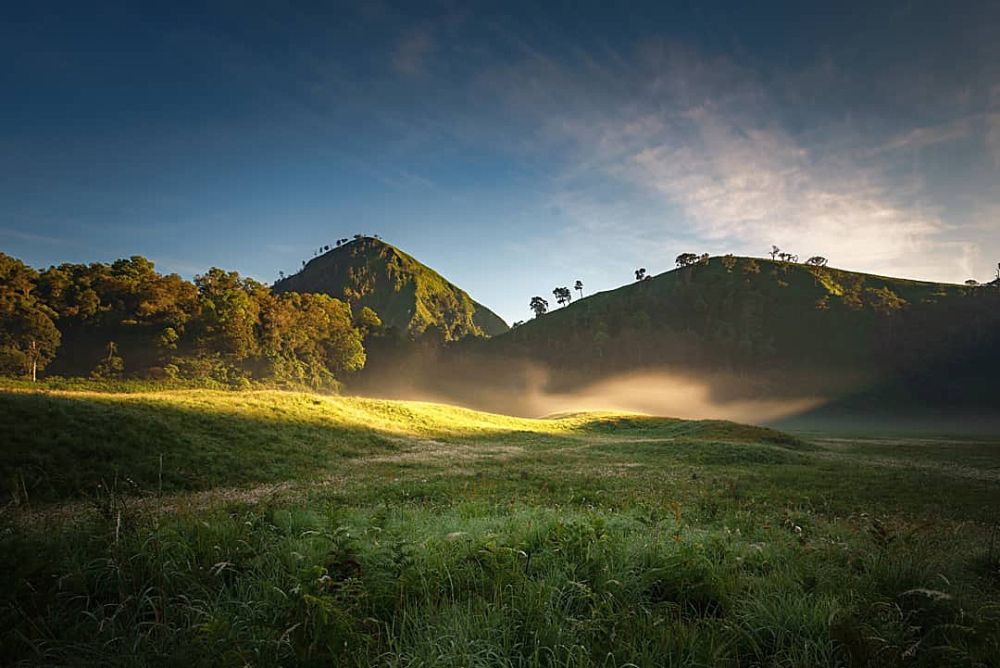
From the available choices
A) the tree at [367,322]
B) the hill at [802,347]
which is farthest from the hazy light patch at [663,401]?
the tree at [367,322]

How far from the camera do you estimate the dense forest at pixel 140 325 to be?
208 feet

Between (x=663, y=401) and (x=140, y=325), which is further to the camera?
(x=663, y=401)

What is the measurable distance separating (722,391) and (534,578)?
7189 inches

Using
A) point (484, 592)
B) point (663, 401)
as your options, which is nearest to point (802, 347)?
point (663, 401)

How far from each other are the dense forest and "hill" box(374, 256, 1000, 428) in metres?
63.8

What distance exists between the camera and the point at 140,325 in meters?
74.5

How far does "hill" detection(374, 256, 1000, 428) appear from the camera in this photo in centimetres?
14538

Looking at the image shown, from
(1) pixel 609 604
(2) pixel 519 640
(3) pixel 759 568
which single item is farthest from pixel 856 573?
(2) pixel 519 640

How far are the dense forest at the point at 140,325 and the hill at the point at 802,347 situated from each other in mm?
63789

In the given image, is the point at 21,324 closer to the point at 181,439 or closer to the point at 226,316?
the point at 226,316

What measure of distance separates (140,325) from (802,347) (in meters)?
206

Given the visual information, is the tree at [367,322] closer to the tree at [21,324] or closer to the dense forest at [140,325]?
the dense forest at [140,325]

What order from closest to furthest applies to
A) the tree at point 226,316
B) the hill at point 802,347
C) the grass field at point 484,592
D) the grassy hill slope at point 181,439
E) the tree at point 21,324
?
the grass field at point 484,592 < the grassy hill slope at point 181,439 < the tree at point 21,324 < the tree at point 226,316 < the hill at point 802,347

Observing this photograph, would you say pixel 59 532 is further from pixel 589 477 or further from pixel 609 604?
pixel 589 477
